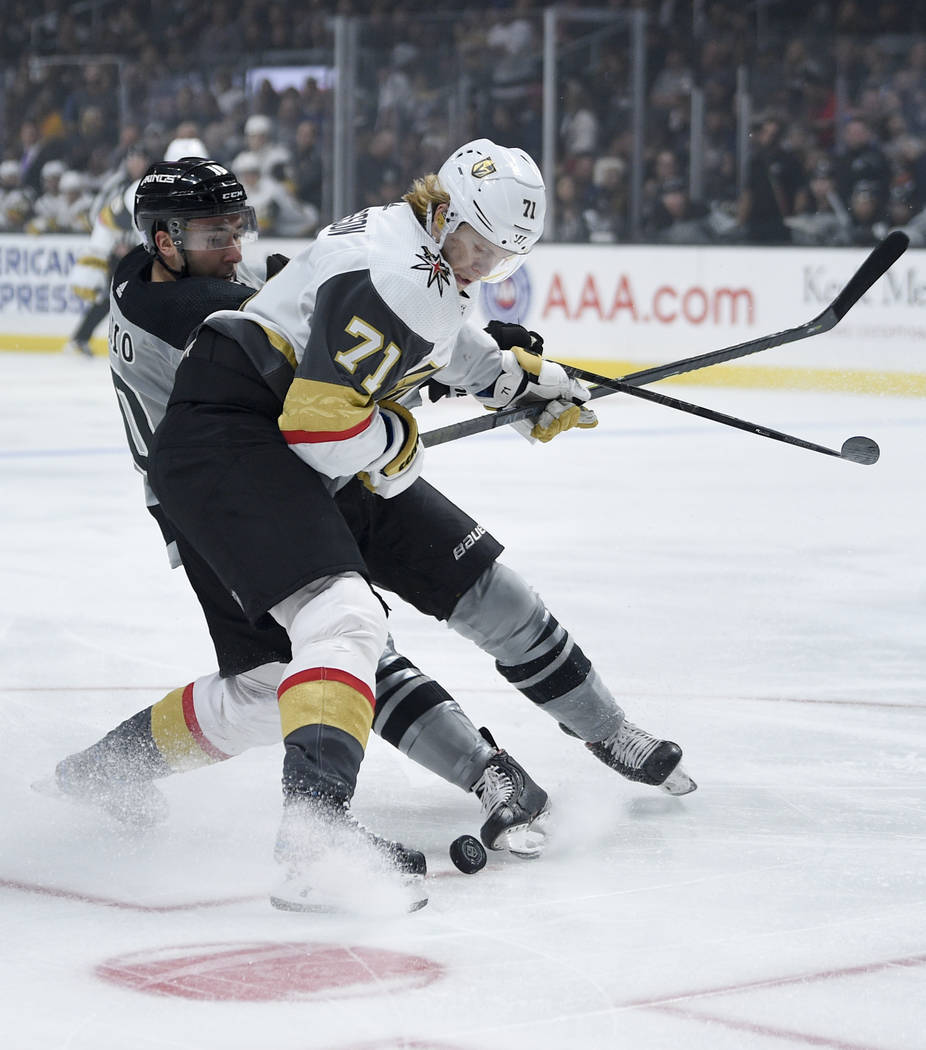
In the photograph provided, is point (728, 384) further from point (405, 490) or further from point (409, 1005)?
point (409, 1005)

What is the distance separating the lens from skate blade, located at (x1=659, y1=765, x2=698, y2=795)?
281 cm

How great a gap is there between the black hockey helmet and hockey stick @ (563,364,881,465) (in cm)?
57

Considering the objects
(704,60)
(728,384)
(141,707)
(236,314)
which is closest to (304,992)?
(236,314)

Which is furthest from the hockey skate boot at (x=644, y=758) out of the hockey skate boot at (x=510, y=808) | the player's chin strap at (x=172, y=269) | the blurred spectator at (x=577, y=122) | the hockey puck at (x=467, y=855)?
the blurred spectator at (x=577, y=122)

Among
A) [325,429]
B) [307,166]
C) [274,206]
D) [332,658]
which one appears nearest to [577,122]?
[307,166]

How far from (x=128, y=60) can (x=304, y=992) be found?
37.5 feet

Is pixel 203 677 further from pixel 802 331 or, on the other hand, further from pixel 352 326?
pixel 802 331

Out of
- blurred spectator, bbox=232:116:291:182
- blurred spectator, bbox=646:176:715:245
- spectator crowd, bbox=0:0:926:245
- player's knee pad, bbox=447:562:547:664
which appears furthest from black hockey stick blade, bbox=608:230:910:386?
blurred spectator, bbox=232:116:291:182

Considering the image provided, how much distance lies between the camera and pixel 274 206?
38.0 feet

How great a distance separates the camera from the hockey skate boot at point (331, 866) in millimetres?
2223

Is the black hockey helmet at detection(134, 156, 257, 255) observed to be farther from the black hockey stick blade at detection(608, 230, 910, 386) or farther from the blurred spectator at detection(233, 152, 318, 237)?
the blurred spectator at detection(233, 152, 318, 237)

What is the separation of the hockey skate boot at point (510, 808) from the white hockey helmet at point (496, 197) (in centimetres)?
73

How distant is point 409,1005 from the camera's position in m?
1.91

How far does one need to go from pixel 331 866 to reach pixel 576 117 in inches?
340
